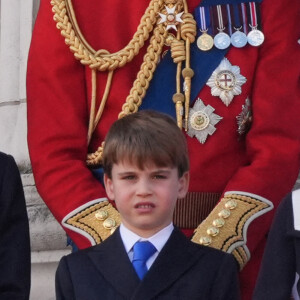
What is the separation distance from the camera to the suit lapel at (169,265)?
3410 millimetres

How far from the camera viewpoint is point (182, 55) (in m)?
4.09

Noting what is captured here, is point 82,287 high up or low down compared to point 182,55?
down

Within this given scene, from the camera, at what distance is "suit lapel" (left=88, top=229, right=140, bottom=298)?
3426 millimetres

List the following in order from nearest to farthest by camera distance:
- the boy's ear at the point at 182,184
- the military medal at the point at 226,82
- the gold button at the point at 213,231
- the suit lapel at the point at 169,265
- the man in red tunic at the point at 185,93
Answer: the suit lapel at the point at 169,265 → the boy's ear at the point at 182,184 → the gold button at the point at 213,231 → the man in red tunic at the point at 185,93 → the military medal at the point at 226,82

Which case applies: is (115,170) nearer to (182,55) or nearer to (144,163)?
(144,163)

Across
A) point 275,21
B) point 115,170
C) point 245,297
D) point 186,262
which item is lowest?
point 245,297

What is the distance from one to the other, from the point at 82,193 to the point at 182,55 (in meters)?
0.55

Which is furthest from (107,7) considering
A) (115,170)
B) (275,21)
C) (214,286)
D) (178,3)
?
(214,286)

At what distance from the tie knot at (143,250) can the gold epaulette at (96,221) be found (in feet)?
1.18

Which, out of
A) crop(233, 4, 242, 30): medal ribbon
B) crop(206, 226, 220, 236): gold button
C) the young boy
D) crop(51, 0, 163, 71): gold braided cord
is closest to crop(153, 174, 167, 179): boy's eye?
the young boy

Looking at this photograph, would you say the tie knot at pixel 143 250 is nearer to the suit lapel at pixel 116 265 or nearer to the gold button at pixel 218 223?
the suit lapel at pixel 116 265

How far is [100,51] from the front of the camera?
163 inches

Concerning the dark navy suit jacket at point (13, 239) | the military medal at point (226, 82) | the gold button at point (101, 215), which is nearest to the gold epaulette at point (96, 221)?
the gold button at point (101, 215)

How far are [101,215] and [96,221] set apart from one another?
0.02m
